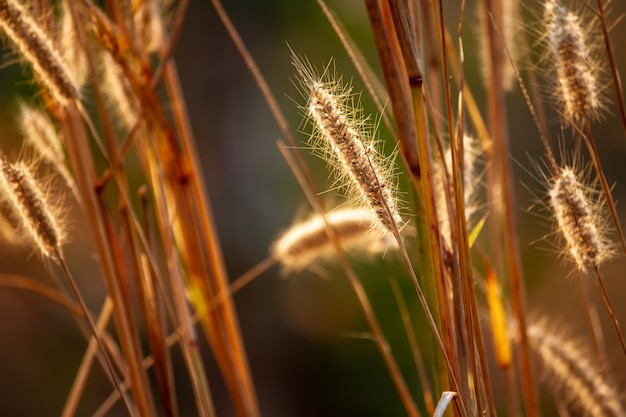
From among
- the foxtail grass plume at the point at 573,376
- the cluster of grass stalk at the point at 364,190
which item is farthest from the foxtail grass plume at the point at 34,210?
the foxtail grass plume at the point at 573,376

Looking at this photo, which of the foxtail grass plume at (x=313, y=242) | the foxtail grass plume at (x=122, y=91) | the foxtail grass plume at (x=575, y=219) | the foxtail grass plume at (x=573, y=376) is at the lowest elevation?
the foxtail grass plume at (x=573, y=376)

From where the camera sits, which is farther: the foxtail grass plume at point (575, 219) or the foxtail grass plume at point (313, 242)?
the foxtail grass plume at point (313, 242)

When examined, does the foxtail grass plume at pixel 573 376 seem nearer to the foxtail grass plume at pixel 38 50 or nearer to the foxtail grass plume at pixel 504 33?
the foxtail grass plume at pixel 504 33

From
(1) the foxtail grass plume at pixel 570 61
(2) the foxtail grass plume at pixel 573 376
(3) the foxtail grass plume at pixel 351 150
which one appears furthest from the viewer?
(2) the foxtail grass plume at pixel 573 376

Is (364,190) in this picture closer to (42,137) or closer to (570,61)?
(570,61)

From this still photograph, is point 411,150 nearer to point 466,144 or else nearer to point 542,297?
point 466,144

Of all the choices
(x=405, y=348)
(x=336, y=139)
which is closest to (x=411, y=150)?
(x=336, y=139)

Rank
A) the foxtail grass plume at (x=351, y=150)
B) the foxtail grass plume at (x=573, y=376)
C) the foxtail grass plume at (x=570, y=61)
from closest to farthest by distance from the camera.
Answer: the foxtail grass plume at (x=351, y=150)
the foxtail grass plume at (x=570, y=61)
the foxtail grass plume at (x=573, y=376)
